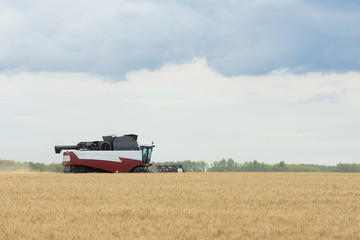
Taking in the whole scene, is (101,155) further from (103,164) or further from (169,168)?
(169,168)

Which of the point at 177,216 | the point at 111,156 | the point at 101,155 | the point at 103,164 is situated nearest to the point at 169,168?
the point at 111,156

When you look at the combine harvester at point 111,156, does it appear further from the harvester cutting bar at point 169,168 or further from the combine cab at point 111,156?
the harvester cutting bar at point 169,168

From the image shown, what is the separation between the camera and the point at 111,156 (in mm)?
41906

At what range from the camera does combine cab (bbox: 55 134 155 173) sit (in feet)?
137

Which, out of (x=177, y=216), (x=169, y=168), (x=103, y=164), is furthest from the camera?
(x=169, y=168)

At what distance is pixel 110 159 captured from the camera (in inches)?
1647

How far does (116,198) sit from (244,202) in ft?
15.0

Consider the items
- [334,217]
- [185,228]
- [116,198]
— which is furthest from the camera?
[116,198]

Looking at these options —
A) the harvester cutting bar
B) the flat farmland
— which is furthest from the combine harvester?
the flat farmland

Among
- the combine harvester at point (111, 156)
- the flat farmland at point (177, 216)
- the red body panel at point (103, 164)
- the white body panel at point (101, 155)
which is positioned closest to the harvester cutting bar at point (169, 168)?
the combine harvester at point (111, 156)

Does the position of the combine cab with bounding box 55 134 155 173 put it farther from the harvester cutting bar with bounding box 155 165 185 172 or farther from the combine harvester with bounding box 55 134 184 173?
the harvester cutting bar with bounding box 155 165 185 172

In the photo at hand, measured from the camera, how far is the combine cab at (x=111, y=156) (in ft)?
137

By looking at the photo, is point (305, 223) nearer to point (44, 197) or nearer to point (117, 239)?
point (117, 239)

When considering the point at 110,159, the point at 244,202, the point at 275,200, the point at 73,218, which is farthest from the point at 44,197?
the point at 110,159
